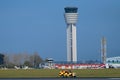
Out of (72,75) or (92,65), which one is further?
(92,65)

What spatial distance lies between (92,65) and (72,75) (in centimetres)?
13411

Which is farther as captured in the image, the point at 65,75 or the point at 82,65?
the point at 82,65

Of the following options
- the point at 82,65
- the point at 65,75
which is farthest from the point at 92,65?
the point at 65,75

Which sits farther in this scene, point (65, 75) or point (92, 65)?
point (92, 65)

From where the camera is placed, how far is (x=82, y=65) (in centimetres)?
19788

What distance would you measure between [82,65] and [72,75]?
439ft

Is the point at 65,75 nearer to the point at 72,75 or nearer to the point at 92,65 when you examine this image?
the point at 72,75

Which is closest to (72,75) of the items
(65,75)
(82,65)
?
(65,75)

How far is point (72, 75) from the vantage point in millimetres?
64625

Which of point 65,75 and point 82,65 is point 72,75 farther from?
point 82,65

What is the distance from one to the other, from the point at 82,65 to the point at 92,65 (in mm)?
4806

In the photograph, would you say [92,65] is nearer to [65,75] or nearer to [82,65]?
[82,65]

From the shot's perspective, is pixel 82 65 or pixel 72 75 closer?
pixel 72 75

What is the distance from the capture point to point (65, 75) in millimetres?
65312
